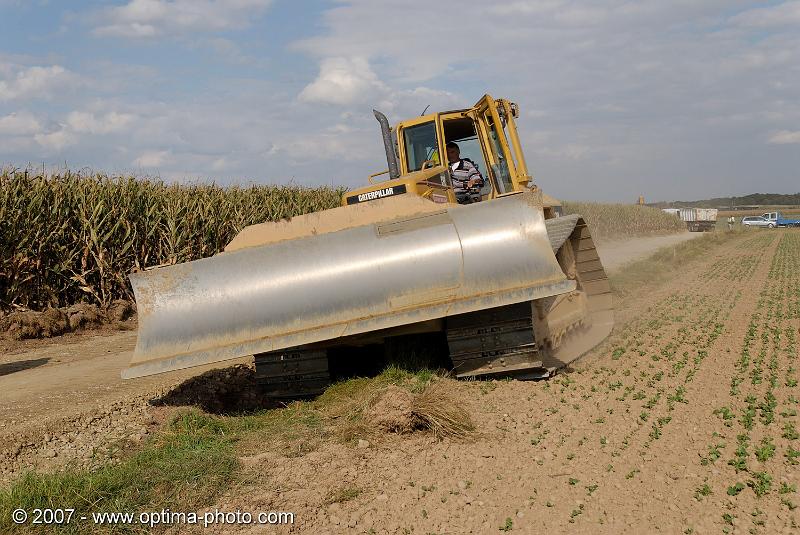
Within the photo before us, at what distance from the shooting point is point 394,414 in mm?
5359

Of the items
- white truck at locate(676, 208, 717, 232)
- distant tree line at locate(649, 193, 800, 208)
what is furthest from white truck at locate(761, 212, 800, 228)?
distant tree line at locate(649, 193, 800, 208)

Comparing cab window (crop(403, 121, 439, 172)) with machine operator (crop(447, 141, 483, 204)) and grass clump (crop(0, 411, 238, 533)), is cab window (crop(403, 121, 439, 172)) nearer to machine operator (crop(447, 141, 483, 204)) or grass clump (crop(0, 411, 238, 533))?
machine operator (crop(447, 141, 483, 204))

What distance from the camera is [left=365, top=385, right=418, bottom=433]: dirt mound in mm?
5355

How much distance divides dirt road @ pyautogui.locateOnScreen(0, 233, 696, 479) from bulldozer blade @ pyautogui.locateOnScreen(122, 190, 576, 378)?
1.95ft

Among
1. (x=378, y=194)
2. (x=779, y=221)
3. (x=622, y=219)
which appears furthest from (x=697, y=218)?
(x=378, y=194)

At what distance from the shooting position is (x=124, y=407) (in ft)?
22.0

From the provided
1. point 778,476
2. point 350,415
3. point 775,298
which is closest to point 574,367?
point 350,415

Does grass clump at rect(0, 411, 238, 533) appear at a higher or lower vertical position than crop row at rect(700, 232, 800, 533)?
higher

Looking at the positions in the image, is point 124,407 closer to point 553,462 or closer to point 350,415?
point 350,415

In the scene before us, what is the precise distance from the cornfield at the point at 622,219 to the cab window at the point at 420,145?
27001 millimetres

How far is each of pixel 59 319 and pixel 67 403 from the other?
5.48 m

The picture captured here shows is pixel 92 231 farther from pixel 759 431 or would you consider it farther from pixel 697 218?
pixel 697 218

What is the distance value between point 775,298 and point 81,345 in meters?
11.1

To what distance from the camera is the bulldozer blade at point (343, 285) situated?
Result: 5984mm
